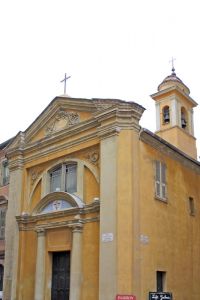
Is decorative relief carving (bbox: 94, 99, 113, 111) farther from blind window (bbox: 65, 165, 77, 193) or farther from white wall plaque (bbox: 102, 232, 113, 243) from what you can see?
white wall plaque (bbox: 102, 232, 113, 243)

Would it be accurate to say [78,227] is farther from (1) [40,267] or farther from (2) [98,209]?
(1) [40,267]

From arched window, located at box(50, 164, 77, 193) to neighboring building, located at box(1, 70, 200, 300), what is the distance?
4 cm

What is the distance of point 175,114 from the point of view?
25.5m

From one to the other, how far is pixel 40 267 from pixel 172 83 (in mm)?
13360

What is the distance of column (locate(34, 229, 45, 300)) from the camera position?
1872cm

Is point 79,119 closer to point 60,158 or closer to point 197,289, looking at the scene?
point 60,158

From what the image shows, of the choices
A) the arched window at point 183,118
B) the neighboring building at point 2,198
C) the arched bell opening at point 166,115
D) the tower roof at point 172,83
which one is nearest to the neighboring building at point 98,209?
the neighboring building at point 2,198

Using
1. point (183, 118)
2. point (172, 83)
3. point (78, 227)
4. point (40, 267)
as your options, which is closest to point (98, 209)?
point (78, 227)

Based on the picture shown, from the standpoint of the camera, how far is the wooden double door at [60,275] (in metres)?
18.2

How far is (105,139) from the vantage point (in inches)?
688

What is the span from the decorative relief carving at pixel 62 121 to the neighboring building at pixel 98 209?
55 millimetres

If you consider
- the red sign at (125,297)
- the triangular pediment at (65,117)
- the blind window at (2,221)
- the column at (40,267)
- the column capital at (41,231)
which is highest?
the triangular pediment at (65,117)

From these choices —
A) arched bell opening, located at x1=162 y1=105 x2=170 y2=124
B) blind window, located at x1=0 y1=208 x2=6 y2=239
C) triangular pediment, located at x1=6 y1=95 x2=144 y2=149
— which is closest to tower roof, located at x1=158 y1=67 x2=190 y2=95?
arched bell opening, located at x1=162 y1=105 x2=170 y2=124

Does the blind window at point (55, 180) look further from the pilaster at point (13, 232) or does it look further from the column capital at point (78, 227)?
the column capital at point (78, 227)
